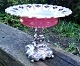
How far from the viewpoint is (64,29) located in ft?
14.7

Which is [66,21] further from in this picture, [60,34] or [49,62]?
[49,62]

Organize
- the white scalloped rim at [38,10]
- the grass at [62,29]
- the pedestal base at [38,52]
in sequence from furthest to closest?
the grass at [62,29] → the pedestal base at [38,52] → the white scalloped rim at [38,10]

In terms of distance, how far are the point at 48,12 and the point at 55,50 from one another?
1.72ft

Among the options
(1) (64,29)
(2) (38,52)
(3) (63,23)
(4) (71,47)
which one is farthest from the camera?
(3) (63,23)

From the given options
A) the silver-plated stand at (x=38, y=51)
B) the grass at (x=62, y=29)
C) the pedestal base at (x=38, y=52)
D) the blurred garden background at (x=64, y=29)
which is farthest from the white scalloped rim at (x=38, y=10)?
the grass at (x=62, y=29)

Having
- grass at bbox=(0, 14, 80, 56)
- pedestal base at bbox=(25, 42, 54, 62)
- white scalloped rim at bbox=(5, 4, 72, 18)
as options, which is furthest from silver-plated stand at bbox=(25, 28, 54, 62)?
grass at bbox=(0, 14, 80, 56)

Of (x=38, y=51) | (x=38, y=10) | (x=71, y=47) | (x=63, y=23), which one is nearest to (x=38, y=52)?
(x=38, y=51)

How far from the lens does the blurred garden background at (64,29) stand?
153 inches

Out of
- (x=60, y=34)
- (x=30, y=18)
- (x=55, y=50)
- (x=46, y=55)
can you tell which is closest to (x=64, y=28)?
(x=60, y=34)

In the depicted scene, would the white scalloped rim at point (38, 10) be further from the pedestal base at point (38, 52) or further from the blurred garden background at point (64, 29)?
the blurred garden background at point (64, 29)

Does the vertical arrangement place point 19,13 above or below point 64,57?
above

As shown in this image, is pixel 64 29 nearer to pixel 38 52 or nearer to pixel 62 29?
pixel 62 29

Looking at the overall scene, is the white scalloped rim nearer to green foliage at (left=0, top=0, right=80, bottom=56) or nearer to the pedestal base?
the pedestal base

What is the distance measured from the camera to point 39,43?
260cm
